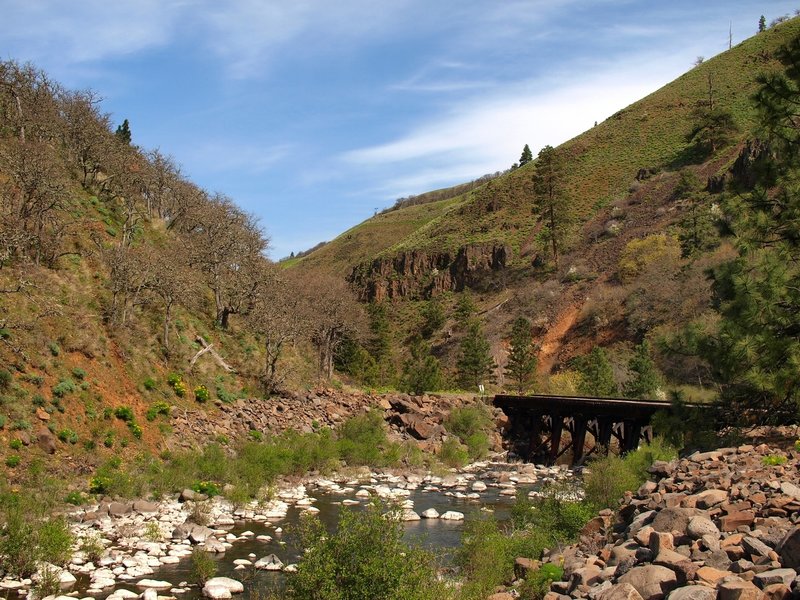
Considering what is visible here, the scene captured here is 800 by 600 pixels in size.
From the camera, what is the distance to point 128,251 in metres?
32.6

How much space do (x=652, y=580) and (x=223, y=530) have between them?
49.2 ft

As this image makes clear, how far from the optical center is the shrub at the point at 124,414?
25938 millimetres

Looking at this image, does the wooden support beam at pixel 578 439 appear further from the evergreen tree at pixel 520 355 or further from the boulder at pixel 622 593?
the boulder at pixel 622 593

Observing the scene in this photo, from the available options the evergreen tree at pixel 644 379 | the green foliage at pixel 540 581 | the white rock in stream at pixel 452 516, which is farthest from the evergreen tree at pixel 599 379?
the green foliage at pixel 540 581

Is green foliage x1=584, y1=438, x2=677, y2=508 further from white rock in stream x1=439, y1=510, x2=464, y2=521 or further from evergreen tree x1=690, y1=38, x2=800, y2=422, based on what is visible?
white rock in stream x1=439, y1=510, x2=464, y2=521

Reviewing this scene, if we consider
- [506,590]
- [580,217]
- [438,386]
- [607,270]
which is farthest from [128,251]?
[580,217]

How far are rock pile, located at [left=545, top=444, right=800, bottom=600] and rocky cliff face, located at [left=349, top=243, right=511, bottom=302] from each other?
74.2 metres

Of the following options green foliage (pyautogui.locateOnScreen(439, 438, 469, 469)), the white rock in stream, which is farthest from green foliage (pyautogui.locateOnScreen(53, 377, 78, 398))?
green foliage (pyautogui.locateOnScreen(439, 438, 469, 469))

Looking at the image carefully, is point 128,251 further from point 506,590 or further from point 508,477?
point 506,590

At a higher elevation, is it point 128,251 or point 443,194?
point 443,194

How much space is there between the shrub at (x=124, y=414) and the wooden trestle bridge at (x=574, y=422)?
20.6m

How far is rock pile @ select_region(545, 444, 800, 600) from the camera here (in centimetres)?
741

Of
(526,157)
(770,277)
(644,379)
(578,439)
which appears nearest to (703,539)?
(770,277)

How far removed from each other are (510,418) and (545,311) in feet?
85.9
